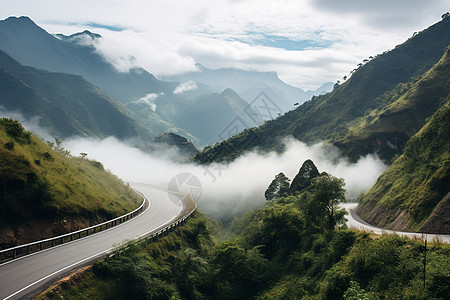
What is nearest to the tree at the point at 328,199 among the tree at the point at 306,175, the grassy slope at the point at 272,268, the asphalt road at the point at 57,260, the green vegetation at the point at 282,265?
the green vegetation at the point at 282,265

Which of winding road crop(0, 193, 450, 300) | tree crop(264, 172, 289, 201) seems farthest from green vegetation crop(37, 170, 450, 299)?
tree crop(264, 172, 289, 201)

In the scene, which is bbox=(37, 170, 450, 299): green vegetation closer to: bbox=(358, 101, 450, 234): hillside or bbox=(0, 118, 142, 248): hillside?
bbox=(0, 118, 142, 248): hillside

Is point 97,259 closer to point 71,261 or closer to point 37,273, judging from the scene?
point 71,261

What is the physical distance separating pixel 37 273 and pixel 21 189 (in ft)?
41.8

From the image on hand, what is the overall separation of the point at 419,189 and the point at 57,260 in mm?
51374

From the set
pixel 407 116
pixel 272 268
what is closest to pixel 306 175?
pixel 272 268

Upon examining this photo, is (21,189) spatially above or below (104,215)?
above

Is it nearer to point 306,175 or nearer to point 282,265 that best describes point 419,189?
point 282,265

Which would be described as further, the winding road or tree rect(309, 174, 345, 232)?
tree rect(309, 174, 345, 232)

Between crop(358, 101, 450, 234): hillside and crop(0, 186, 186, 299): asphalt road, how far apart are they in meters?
35.7

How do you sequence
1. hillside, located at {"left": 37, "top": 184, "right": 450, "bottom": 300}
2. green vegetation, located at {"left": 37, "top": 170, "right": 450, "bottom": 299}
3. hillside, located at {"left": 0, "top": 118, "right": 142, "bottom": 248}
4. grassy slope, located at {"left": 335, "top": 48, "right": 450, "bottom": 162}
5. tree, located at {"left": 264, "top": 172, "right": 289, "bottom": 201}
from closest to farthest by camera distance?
hillside, located at {"left": 37, "top": 184, "right": 450, "bottom": 300} < green vegetation, located at {"left": 37, "top": 170, "right": 450, "bottom": 299} < hillside, located at {"left": 0, "top": 118, "right": 142, "bottom": 248} < tree, located at {"left": 264, "top": 172, "right": 289, "bottom": 201} < grassy slope, located at {"left": 335, "top": 48, "right": 450, "bottom": 162}

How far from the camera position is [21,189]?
3794cm

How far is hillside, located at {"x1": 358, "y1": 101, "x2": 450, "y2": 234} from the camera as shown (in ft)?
156

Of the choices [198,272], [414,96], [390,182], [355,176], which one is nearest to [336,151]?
[355,176]
